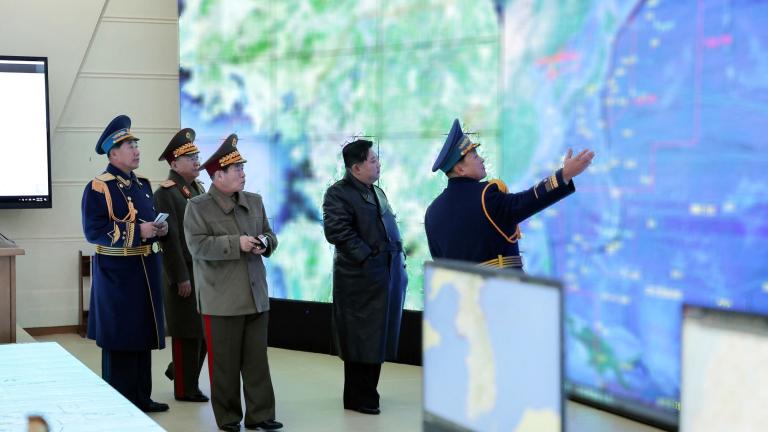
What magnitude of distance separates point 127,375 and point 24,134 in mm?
2982

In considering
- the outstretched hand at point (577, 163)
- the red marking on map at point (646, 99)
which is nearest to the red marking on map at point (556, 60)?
the red marking on map at point (646, 99)

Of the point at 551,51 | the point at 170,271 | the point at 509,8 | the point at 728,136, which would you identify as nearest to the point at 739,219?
the point at 728,136

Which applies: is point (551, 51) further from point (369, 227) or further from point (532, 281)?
point (532, 281)

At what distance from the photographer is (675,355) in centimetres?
484

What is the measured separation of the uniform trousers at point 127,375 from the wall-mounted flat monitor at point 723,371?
4600mm

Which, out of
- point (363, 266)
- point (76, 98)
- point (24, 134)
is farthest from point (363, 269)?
point (76, 98)

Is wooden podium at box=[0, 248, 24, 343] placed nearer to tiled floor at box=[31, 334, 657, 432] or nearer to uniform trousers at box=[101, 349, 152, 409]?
uniform trousers at box=[101, 349, 152, 409]

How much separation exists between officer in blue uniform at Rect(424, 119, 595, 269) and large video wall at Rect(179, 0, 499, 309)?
1.76 metres

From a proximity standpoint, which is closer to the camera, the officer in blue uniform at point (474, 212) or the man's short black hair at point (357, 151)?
the officer in blue uniform at point (474, 212)

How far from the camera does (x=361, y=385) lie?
5.64 metres

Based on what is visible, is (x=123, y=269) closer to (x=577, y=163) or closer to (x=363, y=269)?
(x=363, y=269)

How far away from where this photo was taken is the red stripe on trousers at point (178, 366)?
5898 millimetres

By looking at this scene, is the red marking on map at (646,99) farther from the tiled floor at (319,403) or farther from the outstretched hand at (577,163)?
the tiled floor at (319,403)

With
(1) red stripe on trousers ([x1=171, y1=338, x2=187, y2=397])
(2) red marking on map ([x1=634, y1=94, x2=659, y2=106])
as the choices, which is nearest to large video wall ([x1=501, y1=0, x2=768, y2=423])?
(2) red marking on map ([x1=634, y1=94, x2=659, y2=106])
